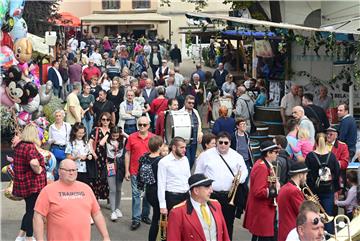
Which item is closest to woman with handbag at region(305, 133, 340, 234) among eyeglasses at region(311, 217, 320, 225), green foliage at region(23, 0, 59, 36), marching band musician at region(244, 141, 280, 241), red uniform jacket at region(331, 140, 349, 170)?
red uniform jacket at region(331, 140, 349, 170)

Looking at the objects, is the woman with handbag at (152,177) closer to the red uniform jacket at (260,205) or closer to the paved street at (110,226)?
the paved street at (110,226)

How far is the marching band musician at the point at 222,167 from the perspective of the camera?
9469mm

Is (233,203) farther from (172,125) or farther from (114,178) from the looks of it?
(172,125)

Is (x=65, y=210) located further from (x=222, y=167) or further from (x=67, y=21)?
(x=67, y=21)

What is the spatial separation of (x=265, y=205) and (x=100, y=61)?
19593 mm

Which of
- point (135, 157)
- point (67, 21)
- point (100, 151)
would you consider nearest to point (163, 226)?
point (135, 157)

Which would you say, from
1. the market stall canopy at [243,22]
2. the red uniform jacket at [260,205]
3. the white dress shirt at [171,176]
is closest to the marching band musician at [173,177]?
the white dress shirt at [171,176]

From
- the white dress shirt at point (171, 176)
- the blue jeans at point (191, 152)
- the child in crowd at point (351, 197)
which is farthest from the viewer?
the blue jeans at point (191, 152)

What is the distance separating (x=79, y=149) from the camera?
438 inches

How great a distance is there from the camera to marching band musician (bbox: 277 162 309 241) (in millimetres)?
8297

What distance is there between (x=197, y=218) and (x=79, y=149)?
14.4 feet

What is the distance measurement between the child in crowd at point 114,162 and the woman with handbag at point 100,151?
A: 0.31 ft

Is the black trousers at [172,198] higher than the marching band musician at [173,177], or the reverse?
the marching band musician at [173,177]

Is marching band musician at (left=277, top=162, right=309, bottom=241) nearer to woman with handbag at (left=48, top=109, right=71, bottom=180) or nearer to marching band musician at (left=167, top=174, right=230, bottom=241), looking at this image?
marching band musician at (left=167, top=174, right=230, bottom=241)
